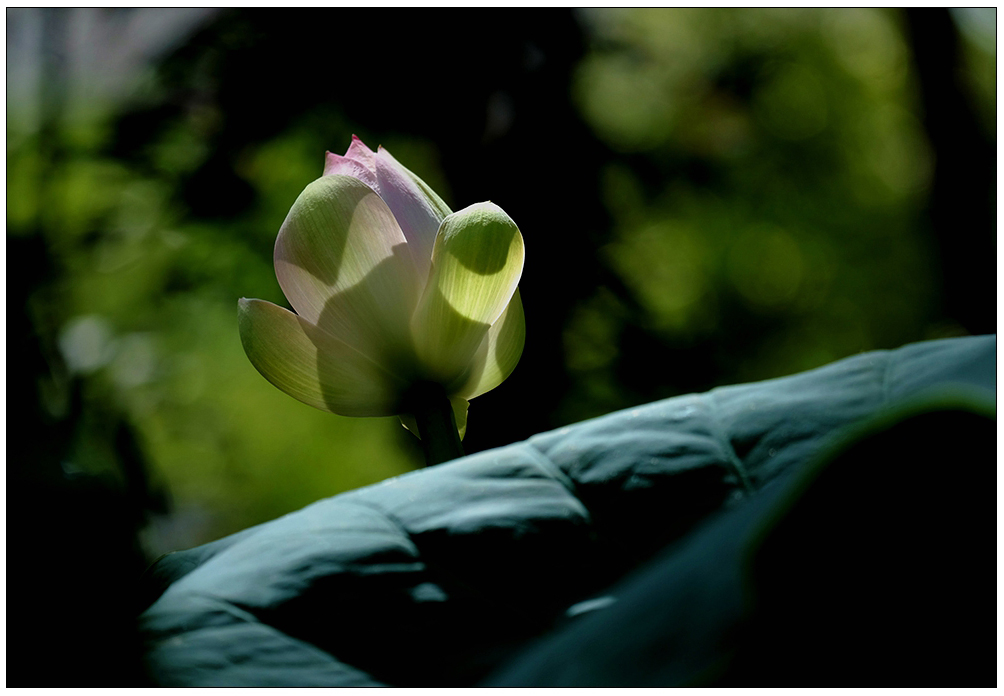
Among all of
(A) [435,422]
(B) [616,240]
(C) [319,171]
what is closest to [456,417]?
(A) [435,422]

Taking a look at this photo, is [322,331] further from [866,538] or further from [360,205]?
[866,538]

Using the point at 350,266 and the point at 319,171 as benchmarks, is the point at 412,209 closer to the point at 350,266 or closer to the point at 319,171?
the point at 350,266

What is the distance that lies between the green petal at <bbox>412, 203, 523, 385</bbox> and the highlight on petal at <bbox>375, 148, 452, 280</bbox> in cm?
2

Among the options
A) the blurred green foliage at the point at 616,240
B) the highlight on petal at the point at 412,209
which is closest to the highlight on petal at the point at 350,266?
the highlight on petal at the point at 412,209

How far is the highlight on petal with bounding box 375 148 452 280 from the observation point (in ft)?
1.24

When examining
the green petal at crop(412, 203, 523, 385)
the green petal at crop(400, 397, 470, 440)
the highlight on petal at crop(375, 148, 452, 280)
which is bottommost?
the green petal at crop(400, 397, 470, 440)

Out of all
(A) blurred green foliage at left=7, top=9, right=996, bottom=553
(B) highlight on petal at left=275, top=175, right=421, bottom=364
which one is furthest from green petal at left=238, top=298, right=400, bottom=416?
(A) blurred green foliage at left=7, top=9, right=996, bottom=553

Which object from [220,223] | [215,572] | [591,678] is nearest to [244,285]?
[220,223]

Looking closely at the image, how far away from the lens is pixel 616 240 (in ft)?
5.19

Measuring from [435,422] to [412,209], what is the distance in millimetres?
106

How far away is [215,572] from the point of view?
1.02ft

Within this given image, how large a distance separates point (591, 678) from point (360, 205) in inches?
9.4

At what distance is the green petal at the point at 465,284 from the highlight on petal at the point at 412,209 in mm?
17

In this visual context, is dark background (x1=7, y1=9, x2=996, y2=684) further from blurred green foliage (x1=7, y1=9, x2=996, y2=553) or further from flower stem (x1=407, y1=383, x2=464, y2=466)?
flower stem (x1=407, y1=383, x2=464, y2=466)
